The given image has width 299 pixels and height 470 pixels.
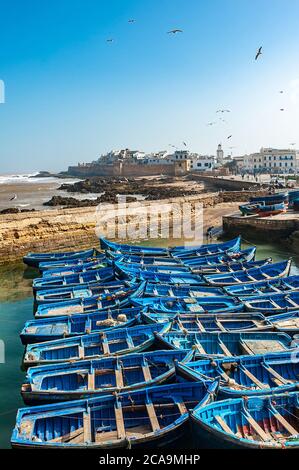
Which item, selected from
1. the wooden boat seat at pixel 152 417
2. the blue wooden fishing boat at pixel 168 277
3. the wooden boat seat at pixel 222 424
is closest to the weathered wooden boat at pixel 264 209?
the blue wooden fishing boat at pixel 168 277

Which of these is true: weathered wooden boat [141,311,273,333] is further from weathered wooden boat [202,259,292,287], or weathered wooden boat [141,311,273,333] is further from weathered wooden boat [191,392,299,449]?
weathered wooden boat [202,259,292,287]

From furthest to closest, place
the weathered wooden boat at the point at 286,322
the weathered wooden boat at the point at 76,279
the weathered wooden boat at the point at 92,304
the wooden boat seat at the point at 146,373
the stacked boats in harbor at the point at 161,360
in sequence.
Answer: the weathered wooden boat at the point at 76,279 < the weathered wooden boat at the point at 92,304 < the weathered wooden boat at the point at 286,322 < the wooden boat seat at the point at 146,373 < the stacked boats in harbor at the point at 161,360

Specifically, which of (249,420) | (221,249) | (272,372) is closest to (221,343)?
(272,372)

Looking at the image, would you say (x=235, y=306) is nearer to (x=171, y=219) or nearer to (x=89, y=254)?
(x=89, y=254)

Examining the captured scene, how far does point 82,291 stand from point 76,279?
2.19 m

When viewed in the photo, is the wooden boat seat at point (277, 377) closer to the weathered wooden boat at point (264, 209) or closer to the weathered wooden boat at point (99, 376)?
the weathered wooden boat at point (99, 376)

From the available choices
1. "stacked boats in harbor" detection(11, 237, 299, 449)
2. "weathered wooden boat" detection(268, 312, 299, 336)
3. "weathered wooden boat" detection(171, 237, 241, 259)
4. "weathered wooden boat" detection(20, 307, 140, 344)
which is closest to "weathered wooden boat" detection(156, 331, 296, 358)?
"stacked boats in harbor" detection(11, 237, 299, 449)

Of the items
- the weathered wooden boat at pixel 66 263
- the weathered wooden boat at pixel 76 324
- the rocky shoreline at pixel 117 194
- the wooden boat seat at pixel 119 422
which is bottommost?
the wooden boat seat at pixel 119 422

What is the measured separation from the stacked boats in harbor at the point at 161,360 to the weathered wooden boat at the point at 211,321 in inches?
1.3

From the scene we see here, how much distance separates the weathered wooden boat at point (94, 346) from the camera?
1141 centimetres

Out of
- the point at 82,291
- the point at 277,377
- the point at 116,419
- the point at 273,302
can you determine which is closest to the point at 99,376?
the point at 116,419

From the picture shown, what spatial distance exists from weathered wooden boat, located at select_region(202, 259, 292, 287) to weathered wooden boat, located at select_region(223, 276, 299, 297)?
1.87 ft

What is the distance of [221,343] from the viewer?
11969 mm

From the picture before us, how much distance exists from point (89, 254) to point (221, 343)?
1317cm
